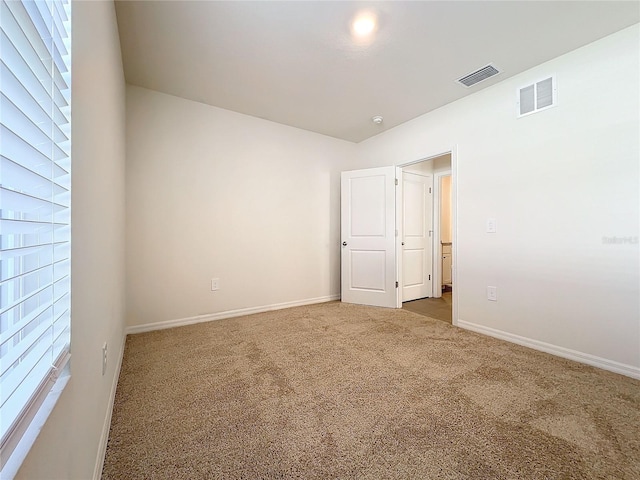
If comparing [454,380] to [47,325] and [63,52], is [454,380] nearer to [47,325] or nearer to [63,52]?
[47,325]

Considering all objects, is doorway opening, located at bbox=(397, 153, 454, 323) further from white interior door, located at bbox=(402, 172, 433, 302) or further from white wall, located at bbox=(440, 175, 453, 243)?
white wall, located at bbox=(440, 175, 453, 243)

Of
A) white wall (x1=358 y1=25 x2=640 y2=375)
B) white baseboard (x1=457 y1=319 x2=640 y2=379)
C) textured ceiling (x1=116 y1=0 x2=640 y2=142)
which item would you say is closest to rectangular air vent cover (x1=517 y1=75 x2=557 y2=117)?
white wall (x1=358 y1=25 x2=640 y2=375)

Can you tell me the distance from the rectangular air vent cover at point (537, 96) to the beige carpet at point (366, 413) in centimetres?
207

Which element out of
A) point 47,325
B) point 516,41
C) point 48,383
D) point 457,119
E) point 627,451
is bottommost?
point 627,451

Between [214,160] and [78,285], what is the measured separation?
251 cm

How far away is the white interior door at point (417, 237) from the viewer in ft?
13.5

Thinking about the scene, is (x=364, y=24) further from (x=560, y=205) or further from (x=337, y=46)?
(x=560, y=205)

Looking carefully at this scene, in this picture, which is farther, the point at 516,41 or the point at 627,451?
the point at 516,41

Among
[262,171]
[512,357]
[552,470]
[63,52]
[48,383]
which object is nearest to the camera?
[48,383]

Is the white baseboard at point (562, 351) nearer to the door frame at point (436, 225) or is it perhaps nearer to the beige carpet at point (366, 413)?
the beige carpet at point (366, 413)

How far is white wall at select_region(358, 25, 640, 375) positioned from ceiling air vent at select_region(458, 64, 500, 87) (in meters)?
0.19

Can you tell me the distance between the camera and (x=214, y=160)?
312 centimetres

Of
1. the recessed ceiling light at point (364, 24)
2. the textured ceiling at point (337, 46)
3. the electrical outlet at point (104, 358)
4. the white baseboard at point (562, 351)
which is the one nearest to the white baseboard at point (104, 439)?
the electrical outlet at point (104, 358)

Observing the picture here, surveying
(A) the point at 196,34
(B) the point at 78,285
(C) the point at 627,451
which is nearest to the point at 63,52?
(B) the point at 78,285
